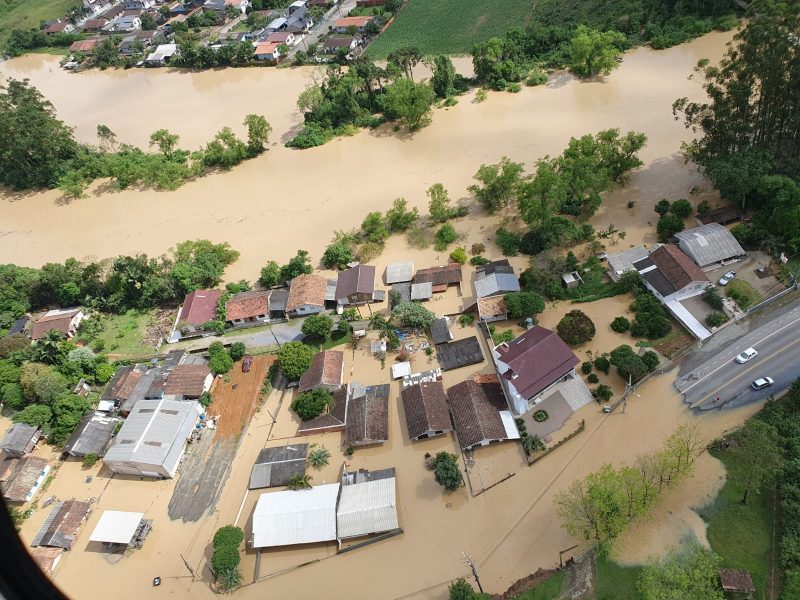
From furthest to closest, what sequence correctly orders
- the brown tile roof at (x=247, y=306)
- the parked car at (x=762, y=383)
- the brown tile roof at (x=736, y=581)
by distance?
A: the brown tile roof at (x=247, y=306) → the parked car at (x=762, y=383) → the brown tile roof at (x=736, y=581)

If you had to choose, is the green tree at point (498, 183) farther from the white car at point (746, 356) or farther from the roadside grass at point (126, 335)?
the roadside grass at point (126, 335)

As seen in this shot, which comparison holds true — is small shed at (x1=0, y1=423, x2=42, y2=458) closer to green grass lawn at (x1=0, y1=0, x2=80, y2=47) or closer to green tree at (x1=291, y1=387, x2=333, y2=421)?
green tree at (x1=291, y1=387, x2=333, y2=421)

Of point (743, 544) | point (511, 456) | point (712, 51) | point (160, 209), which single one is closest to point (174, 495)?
point (511, 456)

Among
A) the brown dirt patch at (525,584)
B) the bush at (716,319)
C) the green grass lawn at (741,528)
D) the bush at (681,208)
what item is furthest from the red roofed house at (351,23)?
the brown dirt patch at (525,584)

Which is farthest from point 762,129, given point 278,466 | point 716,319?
point 278,466

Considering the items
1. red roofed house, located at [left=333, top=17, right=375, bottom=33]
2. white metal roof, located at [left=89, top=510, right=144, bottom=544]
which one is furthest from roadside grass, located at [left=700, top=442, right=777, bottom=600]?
red roofed house, located at [left=333, top=17, right=375, bottom=33]

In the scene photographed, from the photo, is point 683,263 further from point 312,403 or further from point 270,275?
point 270,275
